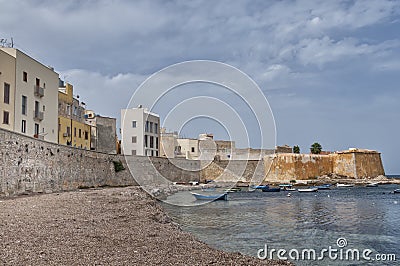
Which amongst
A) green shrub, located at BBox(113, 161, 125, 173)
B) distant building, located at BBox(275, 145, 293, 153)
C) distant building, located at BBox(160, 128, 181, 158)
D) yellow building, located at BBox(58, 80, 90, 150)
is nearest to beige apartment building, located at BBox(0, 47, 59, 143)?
yellow building, located at BBox(58, 80, 90, 150)

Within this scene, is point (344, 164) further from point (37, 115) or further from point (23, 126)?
point (23, 126)

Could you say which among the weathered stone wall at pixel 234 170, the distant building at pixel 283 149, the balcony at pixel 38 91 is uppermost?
the balcony at pixel 38 91

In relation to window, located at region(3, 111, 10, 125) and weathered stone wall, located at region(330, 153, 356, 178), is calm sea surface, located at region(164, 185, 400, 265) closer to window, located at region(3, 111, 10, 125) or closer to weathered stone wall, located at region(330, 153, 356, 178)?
window, located at region(3, 111, 10, 125)

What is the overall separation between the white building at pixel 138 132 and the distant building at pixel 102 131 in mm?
3846

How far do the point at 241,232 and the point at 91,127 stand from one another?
35.9 m

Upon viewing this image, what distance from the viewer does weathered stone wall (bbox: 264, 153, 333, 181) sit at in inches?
2437

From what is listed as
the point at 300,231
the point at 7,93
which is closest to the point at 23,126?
the point at 7,93

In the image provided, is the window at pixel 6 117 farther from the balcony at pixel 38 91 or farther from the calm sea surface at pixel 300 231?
the calm sea surface at pixel 300 231

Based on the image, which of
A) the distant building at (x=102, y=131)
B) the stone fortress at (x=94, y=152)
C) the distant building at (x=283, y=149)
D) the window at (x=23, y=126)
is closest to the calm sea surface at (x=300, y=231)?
the stone fortress at (x=94, y=152)

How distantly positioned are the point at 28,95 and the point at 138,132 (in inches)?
1049

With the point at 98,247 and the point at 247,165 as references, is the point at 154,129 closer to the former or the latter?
the point at 247,165

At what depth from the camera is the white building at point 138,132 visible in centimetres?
5572

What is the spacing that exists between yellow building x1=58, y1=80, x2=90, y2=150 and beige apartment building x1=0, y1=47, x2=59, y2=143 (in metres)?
3.18

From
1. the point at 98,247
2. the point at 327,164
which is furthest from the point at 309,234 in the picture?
the point at 327,164
